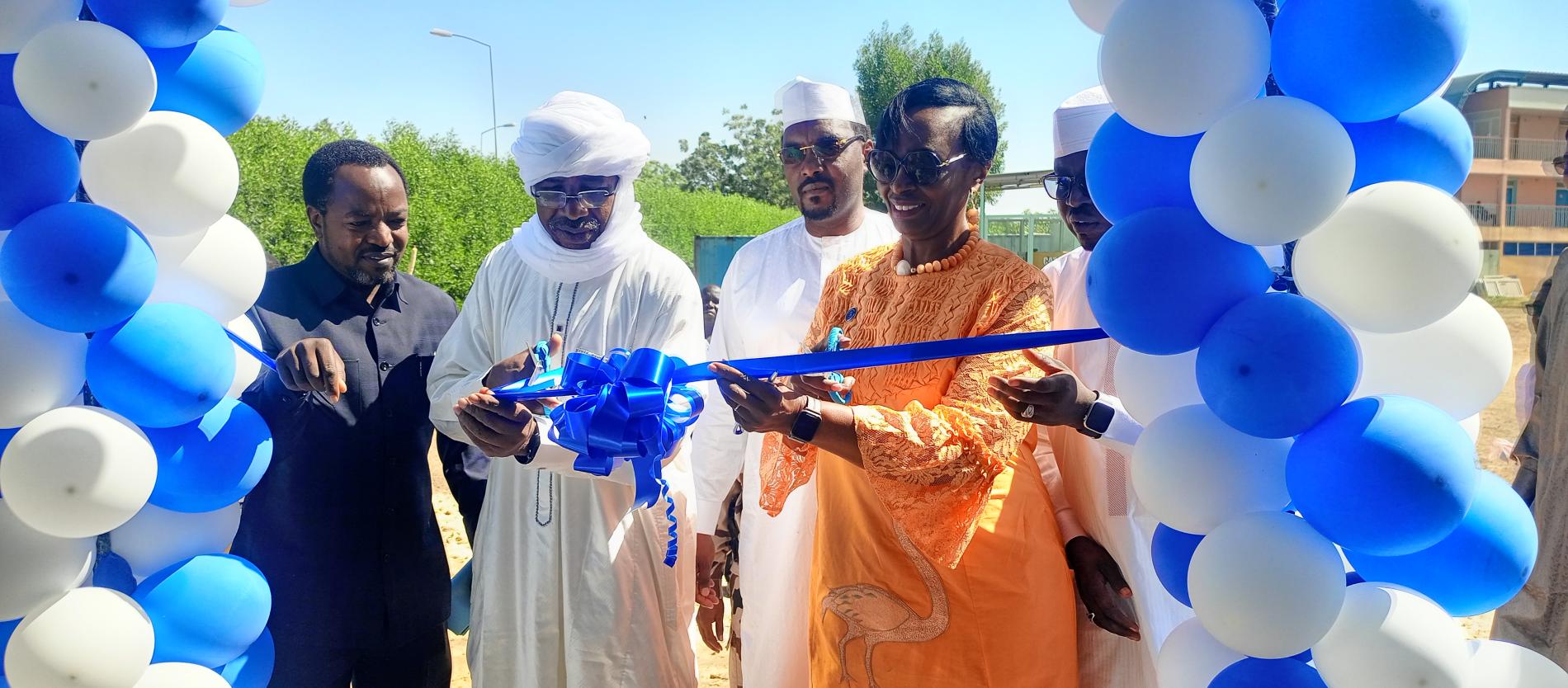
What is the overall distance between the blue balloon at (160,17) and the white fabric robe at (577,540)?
3.85ft

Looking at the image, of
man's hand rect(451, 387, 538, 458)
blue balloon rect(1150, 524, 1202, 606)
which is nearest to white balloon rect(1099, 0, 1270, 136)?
blue balloon rect(1150, 524, 1202, 606)

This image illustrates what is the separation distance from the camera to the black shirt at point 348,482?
282 centimetres

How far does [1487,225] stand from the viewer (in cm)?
2181

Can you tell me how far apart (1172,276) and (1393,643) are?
63 centimetres

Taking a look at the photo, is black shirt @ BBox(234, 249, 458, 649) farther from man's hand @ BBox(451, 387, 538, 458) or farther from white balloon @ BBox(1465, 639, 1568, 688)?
white balloon @ BBox(1465, 639, 1568, 688)

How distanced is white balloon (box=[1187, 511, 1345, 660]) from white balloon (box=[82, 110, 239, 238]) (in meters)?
1.89

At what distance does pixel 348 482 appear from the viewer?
2.86 meters

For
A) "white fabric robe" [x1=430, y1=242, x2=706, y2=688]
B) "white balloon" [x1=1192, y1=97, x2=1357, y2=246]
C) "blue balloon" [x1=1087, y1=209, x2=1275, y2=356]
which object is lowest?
"white fabric robe" [x1=430, y1=242, x2=706, y2=688]

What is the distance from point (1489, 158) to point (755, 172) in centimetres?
3728

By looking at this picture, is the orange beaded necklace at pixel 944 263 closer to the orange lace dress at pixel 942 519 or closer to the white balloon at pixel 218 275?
the orange lace dress at pixel 942 519

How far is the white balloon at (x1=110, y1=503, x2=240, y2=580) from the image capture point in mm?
2104

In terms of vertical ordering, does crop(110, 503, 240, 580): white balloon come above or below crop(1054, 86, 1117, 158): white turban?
below

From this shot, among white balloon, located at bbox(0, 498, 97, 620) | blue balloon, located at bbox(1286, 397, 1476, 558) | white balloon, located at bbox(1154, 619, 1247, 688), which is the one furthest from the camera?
white balloon, located at bbox(0, 498, 97, 620)

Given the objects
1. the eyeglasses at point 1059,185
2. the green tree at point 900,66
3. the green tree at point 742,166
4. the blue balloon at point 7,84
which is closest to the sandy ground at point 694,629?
the eyeglasses at point 1059,185
